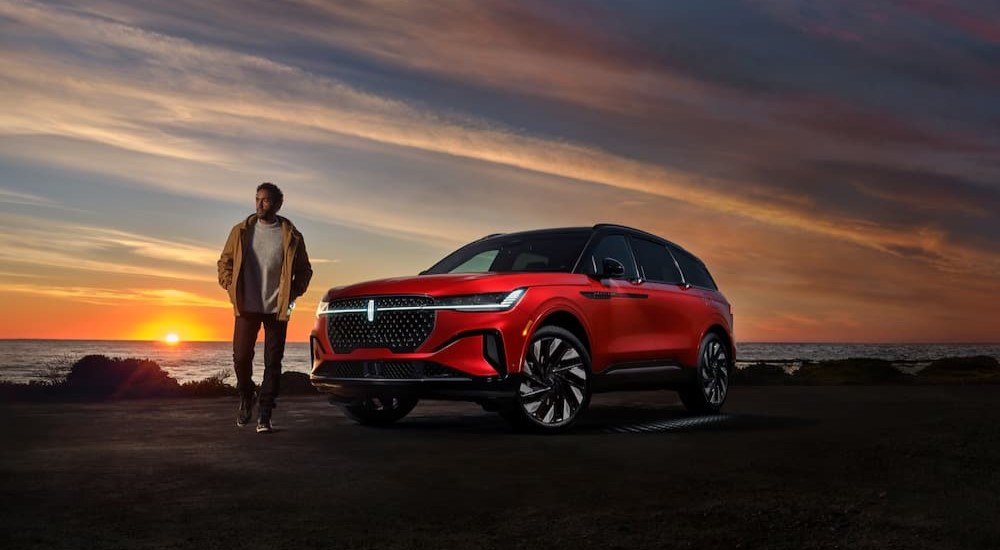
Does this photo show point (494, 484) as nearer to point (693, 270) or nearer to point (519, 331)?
point (519, 331)

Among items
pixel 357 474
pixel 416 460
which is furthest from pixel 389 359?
pixel 357 474

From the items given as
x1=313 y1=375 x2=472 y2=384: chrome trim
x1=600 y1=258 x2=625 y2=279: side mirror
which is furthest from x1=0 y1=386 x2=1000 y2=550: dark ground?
x1=600 y1=258 x2=625 y2=279: side mirror

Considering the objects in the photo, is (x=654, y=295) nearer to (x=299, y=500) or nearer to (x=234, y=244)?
(x=234, y=244)

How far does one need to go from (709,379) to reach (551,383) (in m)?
3.42

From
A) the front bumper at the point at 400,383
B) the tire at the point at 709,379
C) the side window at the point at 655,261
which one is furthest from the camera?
the tire at the point at 709,379

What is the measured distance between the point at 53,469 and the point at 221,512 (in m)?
2.20

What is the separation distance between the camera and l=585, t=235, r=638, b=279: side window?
32.7 feet

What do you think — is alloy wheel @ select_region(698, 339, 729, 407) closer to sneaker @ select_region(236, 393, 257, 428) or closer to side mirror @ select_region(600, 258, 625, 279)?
side mirror @ select_region(600, 258, 625, 279)

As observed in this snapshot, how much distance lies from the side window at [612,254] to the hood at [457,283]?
50 centimetres

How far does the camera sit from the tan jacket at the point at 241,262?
29.8 ft

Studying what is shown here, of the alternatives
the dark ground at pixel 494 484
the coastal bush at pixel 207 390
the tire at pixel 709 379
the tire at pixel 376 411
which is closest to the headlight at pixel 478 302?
the dark ground at pixel 494 484

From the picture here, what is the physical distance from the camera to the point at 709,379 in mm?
11750

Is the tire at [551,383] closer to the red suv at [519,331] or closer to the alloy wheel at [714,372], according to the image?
the red suv at [519,331]

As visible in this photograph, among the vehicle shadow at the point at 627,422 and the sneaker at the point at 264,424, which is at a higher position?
the sneaker at the point at 264,424
